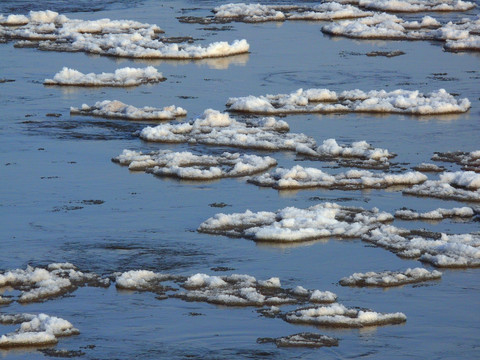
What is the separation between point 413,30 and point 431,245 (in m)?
13.9

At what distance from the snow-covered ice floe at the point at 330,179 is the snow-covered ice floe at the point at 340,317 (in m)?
3.68

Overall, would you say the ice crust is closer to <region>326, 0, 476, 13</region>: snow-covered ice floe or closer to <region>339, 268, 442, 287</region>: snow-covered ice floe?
<region>326, 0, 476, 13</region>: snow-covered ice floe

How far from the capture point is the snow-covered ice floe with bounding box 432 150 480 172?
533 inches

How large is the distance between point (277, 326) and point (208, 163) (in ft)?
16.1

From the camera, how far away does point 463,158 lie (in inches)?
545

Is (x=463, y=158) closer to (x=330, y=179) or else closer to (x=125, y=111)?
(x=330, y=179)

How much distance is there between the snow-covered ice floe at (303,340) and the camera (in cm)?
849

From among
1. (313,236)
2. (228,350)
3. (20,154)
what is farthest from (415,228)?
(20,154)

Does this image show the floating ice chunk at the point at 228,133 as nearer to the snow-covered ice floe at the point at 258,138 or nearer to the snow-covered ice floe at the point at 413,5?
the snow-covered ice floe at the point at 258,138

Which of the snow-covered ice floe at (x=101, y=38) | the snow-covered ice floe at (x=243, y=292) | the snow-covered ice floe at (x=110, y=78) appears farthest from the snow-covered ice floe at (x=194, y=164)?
the snow-covered ice floe at (x=101, y=38)

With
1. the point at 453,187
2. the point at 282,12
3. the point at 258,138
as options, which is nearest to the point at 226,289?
the point at 453,187

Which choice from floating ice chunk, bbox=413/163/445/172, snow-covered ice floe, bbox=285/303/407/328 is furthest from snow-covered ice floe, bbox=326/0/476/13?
snow-covered ice floe, bbox=285/303/407/328

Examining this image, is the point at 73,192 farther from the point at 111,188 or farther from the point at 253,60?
the point at 253,60

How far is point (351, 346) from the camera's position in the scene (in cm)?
848
